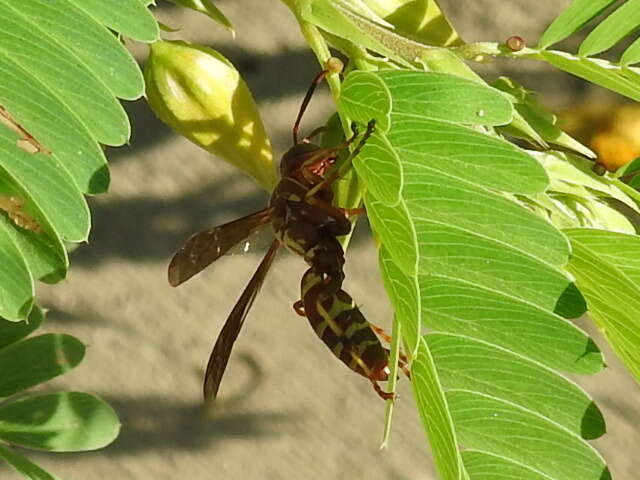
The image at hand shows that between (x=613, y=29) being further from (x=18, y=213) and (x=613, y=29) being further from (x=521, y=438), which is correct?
(x=18, y=213)

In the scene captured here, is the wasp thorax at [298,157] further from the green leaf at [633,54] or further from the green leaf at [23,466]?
the green leaf at [23,466]

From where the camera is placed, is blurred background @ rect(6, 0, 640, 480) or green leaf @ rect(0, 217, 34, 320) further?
blurred background @ rect(6, 0, 640, 480)

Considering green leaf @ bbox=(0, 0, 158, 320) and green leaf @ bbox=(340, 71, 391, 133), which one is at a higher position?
green leaf @ bbox=(340, 71, 391, 133)

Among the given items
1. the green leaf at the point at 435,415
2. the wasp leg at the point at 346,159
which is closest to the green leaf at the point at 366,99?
the wasp leg at the point at 346,159

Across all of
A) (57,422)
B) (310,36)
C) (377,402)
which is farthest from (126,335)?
(310,36)

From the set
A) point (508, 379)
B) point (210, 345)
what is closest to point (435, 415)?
point (508, 379)

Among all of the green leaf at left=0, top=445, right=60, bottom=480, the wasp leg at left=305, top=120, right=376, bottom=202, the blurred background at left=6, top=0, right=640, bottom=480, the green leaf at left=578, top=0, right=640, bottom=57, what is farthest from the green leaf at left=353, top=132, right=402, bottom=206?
the blurred background at left=6, top=0, right=640, bottom=480

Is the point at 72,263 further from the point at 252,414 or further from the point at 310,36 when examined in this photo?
the point at 310,36

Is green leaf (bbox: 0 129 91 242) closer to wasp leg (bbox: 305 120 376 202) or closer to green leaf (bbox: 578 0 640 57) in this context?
wasp leg (bbox: 305 120 376 202)
